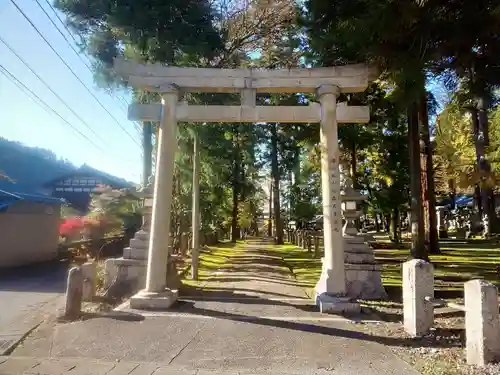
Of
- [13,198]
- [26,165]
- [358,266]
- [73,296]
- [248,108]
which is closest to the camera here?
[73,296]

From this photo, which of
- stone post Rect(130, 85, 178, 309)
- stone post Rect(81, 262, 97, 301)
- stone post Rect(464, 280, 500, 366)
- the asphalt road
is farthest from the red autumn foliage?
stone post Rect(464, 280, 500, 366)

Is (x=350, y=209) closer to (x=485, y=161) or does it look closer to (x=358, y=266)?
(x=358, y=266)

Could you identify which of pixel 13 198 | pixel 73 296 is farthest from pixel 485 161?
pixel 13 198

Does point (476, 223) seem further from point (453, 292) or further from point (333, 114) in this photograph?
point (333, 114)

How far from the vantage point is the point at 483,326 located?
5.15m

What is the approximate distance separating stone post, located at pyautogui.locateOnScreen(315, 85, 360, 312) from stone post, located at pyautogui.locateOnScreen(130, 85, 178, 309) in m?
2.96

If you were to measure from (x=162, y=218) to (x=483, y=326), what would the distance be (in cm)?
564

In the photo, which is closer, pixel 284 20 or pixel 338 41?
pixel 338 41

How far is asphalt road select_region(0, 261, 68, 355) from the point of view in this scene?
693cm

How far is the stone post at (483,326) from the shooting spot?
5.11 meters

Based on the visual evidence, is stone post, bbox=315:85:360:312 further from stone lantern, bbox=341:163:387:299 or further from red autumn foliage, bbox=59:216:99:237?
red autumn foliage, bbox=59:216:99:237

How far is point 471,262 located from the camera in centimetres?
1691

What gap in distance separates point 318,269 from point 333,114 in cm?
879

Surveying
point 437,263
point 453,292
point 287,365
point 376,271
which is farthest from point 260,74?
point 437,263
